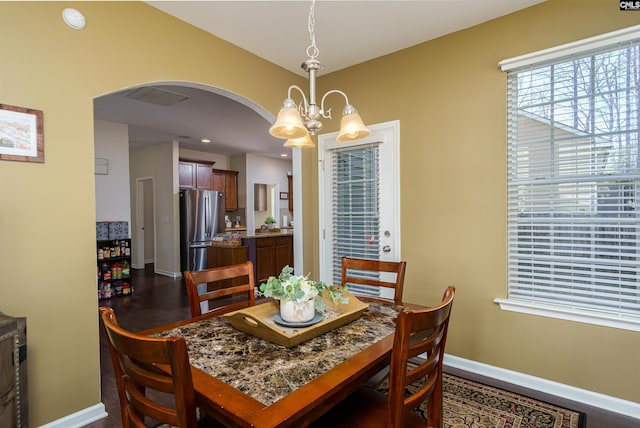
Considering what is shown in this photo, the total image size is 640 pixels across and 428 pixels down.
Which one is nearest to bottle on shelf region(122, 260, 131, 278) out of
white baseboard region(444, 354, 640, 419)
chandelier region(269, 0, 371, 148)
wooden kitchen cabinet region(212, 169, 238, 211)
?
wooden kitchen cabinet region(212, 169, 238, 211)

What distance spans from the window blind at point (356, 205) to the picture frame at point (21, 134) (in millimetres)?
2334

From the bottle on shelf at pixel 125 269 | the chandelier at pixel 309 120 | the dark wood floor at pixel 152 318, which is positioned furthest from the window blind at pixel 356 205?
the bottle on shelf at pixel 125 269

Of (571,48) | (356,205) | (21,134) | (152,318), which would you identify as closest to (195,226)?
(152,318)

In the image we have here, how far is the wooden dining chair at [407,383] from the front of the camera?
106 centimetres

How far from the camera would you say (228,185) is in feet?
25.7

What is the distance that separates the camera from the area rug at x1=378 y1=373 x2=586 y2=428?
6.40 ft

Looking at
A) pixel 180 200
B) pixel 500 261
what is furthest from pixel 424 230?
pixel 180 200

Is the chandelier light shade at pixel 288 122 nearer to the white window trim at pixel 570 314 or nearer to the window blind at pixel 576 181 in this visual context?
the window blind at pixel 576 181

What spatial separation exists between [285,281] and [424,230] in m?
1.76

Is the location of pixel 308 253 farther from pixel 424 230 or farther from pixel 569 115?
pixel 569 115

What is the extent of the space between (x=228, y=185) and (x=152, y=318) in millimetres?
4386

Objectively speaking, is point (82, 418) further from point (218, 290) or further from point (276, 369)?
point (276, 369)

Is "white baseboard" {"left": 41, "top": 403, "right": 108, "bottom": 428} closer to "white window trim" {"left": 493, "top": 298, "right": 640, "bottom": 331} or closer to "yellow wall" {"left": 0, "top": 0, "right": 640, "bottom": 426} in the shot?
"yellow wall" {"left": 0, "top": 0, "right": 640, "bottom": 426}

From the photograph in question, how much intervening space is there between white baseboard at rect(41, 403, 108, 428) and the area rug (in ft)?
6.04
